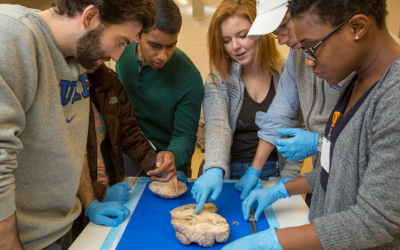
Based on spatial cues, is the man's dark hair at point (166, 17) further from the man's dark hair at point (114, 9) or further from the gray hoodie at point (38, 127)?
the gray hoodie at point (38, 127)

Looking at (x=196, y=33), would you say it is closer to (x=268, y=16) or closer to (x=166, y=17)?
(x=166, y=17)

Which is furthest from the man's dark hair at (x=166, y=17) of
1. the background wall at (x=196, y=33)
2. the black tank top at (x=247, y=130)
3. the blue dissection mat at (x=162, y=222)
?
the background wall at (x=196, y=33)

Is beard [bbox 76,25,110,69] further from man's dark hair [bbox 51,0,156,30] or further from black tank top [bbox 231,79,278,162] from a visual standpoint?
black tank top [bbox 231,79,278,162]

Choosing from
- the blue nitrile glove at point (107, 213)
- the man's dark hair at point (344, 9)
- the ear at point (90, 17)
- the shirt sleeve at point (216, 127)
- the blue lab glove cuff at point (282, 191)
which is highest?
the man's dark hair at point (344, 9)

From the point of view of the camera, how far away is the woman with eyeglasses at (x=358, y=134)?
68 centimetres

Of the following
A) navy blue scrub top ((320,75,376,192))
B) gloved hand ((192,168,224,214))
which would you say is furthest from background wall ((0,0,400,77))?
navy blue scrub top ((320,75,376,192))

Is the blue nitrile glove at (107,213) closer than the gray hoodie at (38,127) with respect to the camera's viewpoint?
No

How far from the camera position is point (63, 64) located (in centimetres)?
95

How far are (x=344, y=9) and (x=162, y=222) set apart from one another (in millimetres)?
1002

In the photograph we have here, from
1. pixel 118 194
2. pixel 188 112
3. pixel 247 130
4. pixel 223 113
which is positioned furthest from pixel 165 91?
pixel 118 194

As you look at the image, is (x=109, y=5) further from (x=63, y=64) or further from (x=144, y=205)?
(x=144, y=205)

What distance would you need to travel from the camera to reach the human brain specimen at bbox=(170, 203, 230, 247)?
1.02m

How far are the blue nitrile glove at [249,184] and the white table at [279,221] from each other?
0.14 metres

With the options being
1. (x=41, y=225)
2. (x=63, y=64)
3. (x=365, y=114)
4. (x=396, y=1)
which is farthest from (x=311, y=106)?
(x=396, y=1)
